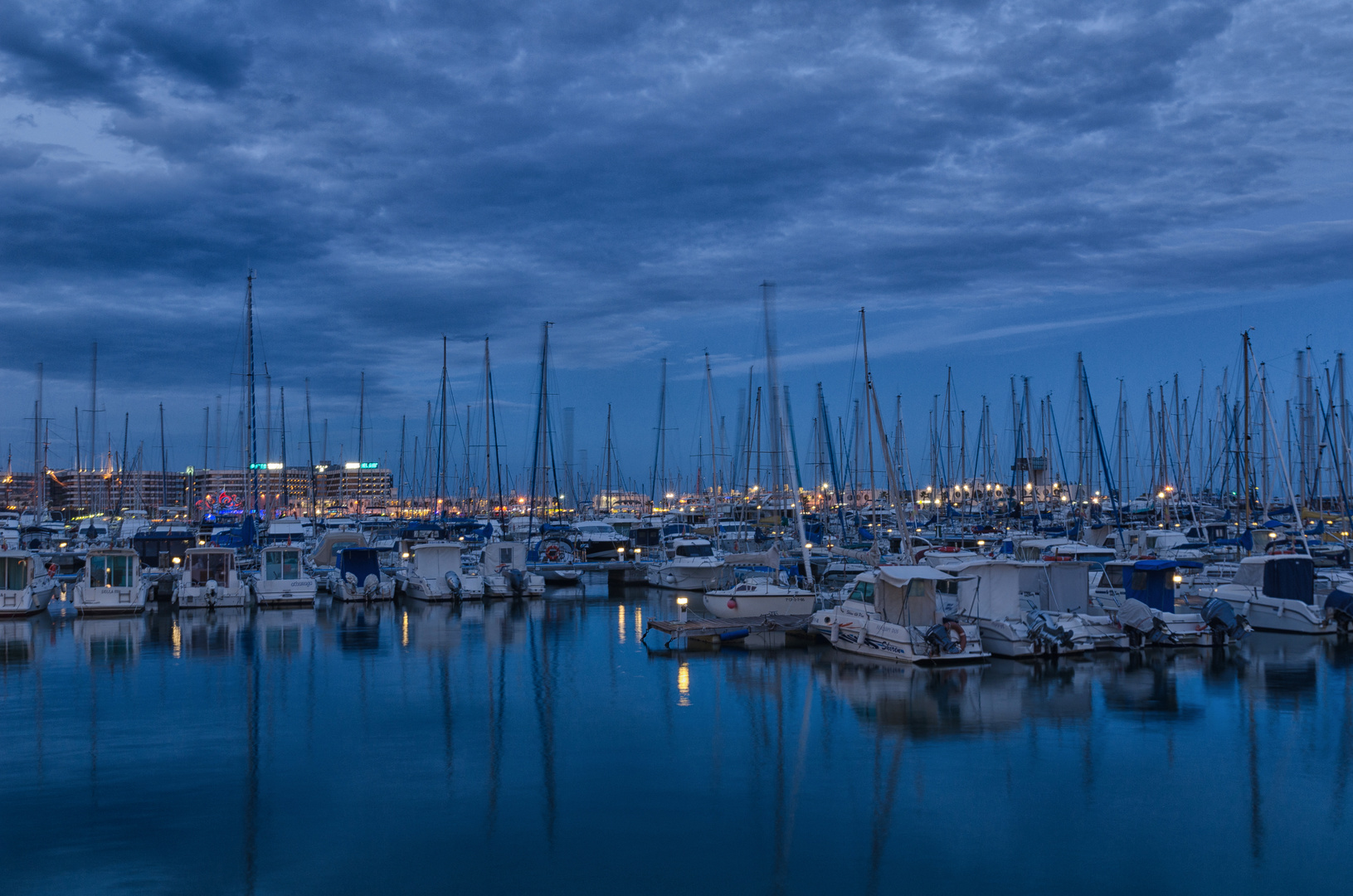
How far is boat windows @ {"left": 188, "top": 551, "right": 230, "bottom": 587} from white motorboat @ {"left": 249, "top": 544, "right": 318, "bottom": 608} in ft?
4.35

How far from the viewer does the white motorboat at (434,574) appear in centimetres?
4462

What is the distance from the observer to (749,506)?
269 feet

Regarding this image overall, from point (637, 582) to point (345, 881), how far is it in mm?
40629

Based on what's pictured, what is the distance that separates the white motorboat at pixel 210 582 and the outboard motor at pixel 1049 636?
29.7 m

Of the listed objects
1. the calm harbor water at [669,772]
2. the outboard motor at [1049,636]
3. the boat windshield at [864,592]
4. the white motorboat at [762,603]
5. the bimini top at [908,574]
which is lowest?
the calm harbor water at [669,772]

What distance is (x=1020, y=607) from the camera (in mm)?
30703

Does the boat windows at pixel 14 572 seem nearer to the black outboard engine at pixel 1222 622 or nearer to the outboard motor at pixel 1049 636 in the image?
the outboard motor at pixel 1049 636

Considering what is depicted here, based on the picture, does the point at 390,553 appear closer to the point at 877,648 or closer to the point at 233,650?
the point at 233,650

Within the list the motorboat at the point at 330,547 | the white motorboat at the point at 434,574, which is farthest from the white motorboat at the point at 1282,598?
the motorboat at the point at 330,547

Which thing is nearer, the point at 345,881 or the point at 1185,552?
the point at 345,881

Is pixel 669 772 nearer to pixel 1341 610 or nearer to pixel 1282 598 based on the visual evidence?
pixel 1282 598

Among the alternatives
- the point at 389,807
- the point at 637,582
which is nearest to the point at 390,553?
the point at 637,582

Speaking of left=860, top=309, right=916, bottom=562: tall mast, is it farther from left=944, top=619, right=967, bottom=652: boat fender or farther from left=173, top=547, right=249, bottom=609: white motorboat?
left=173, top=547, right=249, bottom=609: white motorboat

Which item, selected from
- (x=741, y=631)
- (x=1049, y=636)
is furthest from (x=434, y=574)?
(x=1049, y=636)
